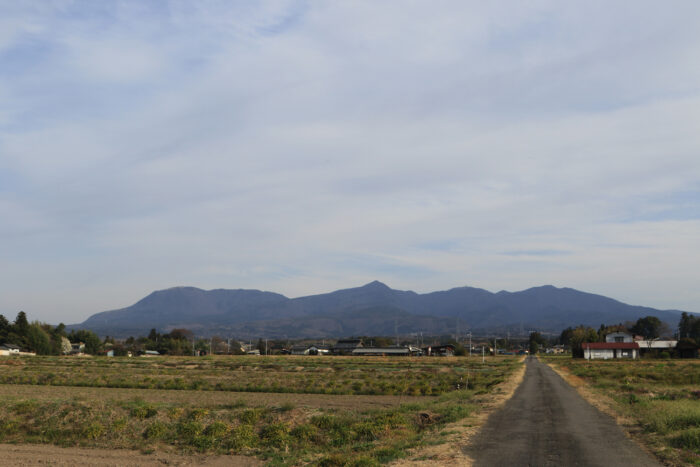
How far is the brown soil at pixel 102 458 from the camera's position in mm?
20183

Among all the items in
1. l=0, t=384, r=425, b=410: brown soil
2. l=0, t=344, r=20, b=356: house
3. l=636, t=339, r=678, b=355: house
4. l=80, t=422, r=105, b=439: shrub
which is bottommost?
l=0, t=344, r=20, b=356: house

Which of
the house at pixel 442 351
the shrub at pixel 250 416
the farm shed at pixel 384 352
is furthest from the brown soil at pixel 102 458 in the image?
the house at pixel 442 351

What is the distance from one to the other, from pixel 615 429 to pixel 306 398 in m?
24.1

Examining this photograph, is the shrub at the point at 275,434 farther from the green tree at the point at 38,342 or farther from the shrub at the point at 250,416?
the green tree at the point at 38,342

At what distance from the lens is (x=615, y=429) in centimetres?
2277

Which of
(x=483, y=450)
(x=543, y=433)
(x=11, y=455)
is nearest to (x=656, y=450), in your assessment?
(x=543, y=433)

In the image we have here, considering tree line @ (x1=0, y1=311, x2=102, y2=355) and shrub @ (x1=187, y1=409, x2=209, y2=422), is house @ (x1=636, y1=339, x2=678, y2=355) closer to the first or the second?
shrub @ (x1=187, y1=409, x2=209, y2=422)

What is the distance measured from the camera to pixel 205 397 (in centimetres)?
4081

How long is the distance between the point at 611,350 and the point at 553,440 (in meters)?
121

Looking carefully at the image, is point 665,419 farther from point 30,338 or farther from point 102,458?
point 30,338

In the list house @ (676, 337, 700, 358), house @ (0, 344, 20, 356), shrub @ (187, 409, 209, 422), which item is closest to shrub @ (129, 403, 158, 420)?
shrub @ (187, 409, 209, 422)

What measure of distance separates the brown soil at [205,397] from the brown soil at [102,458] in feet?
47.8

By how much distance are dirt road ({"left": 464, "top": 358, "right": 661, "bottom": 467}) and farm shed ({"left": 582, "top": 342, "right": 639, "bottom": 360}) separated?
10660cm

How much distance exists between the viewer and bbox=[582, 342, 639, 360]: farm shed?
125812 millimetres
